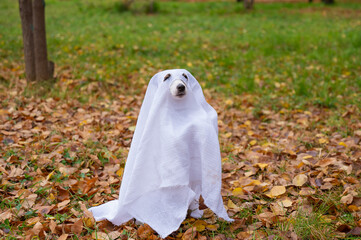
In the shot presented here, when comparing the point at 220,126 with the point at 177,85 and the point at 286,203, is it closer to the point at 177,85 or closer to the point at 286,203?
the point at 286,203

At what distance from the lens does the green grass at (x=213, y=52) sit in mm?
5754

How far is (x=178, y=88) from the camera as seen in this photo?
7.27ft

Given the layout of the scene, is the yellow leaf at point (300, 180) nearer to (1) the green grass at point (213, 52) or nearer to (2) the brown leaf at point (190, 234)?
(2) the brown leaf at point (190, 234)

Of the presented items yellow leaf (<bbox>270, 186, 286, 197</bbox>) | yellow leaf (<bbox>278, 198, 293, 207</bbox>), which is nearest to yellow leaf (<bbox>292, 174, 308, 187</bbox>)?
yellow leaf (<bbox>270, 186, 286, 197</bbox>)

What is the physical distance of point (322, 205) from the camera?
260 cm

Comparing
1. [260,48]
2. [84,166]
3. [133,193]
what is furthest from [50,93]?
[260,48]

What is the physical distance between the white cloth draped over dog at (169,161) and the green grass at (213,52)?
10.2 ft

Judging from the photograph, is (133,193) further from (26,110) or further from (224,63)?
(224,63)

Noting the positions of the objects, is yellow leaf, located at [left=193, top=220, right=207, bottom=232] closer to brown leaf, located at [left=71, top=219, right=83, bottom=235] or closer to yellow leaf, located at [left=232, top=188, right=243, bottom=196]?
yellow leaf, located at [left=232, top=188, right=243, bottom=196]

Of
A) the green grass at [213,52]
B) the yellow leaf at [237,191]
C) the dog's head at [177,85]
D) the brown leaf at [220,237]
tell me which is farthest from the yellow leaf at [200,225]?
the green grass at [213,52]

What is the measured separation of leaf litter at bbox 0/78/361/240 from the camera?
96.2 inches

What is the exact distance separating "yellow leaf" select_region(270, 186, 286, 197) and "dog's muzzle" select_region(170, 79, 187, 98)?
1.27m

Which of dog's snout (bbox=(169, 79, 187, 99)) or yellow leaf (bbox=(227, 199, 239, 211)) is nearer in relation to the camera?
dog's snout (bbox=(169, 79, 187, 99))

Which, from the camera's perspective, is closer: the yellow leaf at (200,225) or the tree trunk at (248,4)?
the yellow leaf at (200,225)
